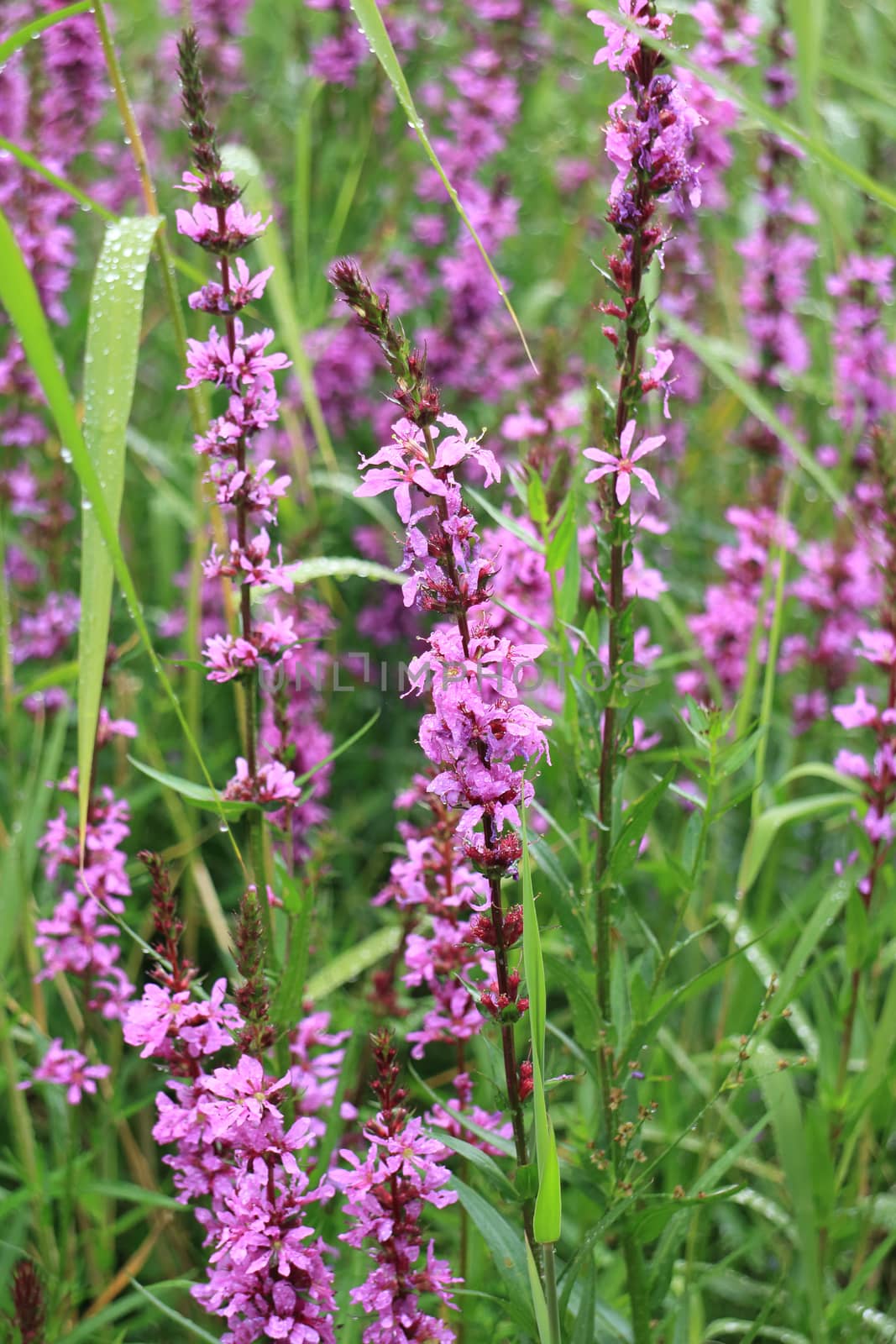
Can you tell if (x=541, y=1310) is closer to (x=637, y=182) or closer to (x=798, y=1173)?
(x=798, y=1173)

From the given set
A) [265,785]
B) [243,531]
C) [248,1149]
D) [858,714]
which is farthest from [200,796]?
[858,714]

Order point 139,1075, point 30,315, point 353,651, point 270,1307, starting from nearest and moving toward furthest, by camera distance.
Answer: point 30,315, point 270,1307, point 139,1075, point 353,651

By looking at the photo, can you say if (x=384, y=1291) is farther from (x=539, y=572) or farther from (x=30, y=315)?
(x=539, y=572)

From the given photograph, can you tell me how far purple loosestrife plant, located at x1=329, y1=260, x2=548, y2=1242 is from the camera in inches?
61.6

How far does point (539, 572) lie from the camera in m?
2.97

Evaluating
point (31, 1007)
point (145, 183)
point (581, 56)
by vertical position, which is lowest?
point (31, 1007)

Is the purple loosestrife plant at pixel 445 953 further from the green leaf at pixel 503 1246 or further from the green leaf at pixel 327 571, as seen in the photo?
the green leaf at pixel 327 571

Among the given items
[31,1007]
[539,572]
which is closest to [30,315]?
[539,572]

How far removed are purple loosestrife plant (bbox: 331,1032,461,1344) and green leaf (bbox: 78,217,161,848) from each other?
58cm

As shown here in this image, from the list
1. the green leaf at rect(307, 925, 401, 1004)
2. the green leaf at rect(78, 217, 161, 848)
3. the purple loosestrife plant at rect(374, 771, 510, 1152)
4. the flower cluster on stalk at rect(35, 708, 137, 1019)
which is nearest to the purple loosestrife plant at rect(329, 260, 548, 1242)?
the green leaf at rect(78, 217, 161, 848)

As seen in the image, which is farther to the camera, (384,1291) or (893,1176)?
(893,1176)

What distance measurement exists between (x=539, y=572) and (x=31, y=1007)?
1552 mm

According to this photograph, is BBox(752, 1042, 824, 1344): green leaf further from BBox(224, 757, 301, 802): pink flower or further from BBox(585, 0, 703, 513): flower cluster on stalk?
BBox(585, 0, 703, 513): flower cluster on stalk

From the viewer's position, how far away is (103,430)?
1.88m
